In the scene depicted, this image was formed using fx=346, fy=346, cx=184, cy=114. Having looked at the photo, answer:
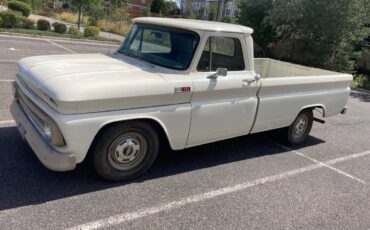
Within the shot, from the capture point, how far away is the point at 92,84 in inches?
131

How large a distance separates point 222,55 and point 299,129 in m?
2.29

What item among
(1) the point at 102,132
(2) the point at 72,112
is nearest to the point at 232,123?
(1) the point at 102,132

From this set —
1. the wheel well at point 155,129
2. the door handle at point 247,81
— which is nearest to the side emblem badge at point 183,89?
the wheel well at point 155,129

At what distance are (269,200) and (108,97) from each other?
2.15 metres

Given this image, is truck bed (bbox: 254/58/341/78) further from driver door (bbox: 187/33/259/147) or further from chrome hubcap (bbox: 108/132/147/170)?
chrome hubcap (bbox: 108/132/147/170)

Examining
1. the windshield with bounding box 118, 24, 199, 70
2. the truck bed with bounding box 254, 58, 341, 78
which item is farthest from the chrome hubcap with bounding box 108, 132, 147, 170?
the truck bed with bounding box 254, 58, 341, 78

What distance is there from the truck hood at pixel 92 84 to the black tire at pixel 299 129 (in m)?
2.68

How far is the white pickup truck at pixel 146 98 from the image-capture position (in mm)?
3305

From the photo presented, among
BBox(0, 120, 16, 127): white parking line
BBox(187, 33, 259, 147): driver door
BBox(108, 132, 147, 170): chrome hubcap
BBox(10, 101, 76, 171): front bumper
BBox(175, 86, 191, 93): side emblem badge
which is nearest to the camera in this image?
BBox(10, 101, 76, 171): front bumper

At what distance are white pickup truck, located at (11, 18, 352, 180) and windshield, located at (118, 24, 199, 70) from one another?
0.01m

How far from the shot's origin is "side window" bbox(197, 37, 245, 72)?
4203 mm

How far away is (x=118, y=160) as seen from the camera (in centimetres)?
382

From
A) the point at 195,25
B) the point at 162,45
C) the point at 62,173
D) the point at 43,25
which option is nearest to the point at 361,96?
the point at 195,25

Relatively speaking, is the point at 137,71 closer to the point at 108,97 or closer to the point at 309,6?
the point at 108,97
